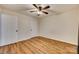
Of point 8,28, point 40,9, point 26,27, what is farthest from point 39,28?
point 8,28

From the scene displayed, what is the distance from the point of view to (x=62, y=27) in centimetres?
178

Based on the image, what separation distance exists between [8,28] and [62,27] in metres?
1.07

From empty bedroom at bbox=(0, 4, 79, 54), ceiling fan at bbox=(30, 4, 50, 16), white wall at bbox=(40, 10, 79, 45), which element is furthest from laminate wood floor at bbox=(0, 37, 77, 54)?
ceiling fan at bbox=(30, 4, 50, 16)

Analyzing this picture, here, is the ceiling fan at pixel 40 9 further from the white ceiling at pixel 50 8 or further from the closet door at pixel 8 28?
the closet door at pixel 8 28

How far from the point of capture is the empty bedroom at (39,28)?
1681 mm

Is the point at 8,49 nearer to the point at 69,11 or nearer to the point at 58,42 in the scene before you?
the point at 58,42

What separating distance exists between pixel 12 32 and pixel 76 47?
50.3 inches

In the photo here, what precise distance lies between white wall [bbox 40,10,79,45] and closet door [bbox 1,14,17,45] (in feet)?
1.83

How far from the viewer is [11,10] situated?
1.70 metres

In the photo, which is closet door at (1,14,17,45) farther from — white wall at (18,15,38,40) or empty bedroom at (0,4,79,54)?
white wall at (18,15,38,40)

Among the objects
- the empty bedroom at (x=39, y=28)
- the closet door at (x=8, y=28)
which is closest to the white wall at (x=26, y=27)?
the empty bedroom at (x=39, y=28)

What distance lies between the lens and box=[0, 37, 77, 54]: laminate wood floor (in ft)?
5.61
